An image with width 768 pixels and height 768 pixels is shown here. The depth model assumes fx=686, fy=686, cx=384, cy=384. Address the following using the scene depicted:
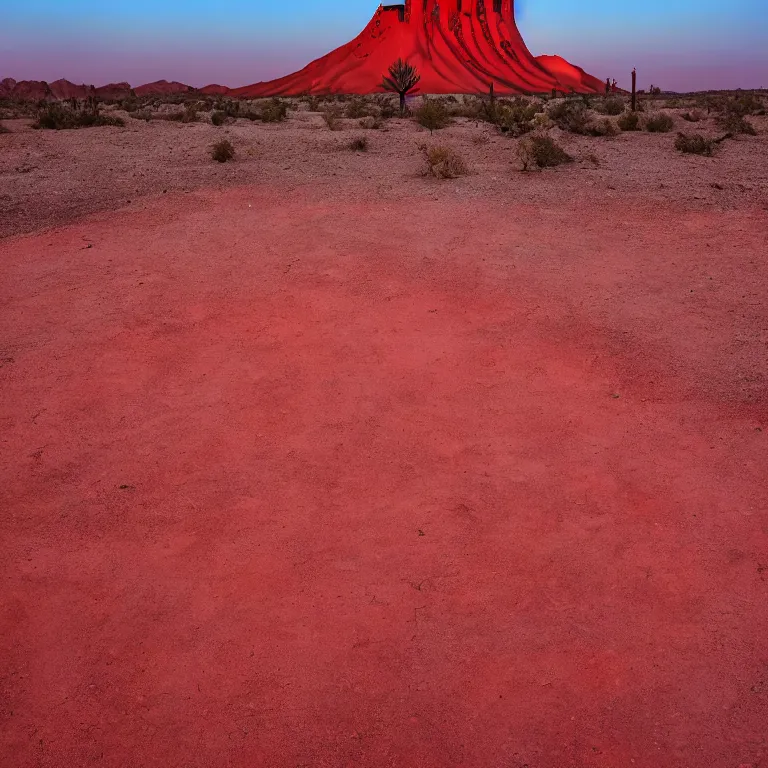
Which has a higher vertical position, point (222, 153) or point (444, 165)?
point (222, 153)

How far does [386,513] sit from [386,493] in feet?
0.60

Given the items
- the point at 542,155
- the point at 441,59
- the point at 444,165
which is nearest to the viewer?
the point at 444,165

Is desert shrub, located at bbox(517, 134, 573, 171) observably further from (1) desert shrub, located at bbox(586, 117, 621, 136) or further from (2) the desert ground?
(1) desert shrub, located at bbox(586, 117, 621, 136)

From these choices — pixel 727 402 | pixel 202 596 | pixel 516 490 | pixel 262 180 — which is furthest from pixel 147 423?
pixel 262 180

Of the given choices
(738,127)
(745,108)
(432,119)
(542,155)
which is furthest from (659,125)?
(745,108)

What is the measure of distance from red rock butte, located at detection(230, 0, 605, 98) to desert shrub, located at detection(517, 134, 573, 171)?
128ft

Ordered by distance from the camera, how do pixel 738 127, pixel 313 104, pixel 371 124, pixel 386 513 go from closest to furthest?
pixel 386 513
pixel 738 127
pixel 371 124
pixel 313 104

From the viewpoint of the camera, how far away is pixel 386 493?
4.03m

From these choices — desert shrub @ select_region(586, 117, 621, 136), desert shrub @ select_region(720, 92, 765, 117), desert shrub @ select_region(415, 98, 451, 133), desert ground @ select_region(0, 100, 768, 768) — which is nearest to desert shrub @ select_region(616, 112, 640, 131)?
desert shrub @ select_region(586, 117, 621, 136)

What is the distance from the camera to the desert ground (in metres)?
2.80

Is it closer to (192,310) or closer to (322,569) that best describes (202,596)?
(322,569)

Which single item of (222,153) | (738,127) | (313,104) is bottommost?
(222,153)

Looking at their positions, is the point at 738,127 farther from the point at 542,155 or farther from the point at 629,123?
the point at 542,155

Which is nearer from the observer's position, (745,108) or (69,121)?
(69,121)
